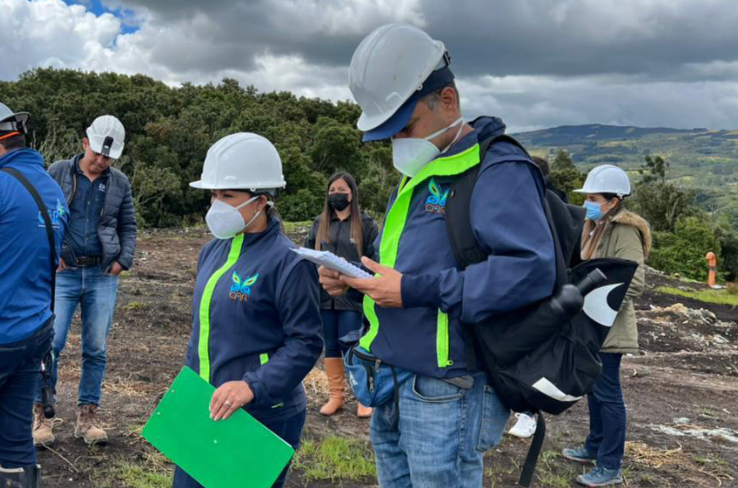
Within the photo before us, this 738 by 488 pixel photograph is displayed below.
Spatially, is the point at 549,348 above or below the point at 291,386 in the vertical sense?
above

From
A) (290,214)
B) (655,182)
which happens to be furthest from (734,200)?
(290,214)

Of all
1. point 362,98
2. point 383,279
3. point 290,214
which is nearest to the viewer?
point 383,279

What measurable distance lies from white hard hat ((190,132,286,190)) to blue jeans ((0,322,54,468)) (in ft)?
4.07

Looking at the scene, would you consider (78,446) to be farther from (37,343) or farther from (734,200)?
(734,200)

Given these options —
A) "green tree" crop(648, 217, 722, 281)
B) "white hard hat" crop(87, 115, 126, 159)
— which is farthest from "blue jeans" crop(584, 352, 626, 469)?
"green tree" crop(648, 217, 722, 281)

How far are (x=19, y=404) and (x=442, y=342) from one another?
2212 millimetres

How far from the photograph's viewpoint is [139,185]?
76.2 ft

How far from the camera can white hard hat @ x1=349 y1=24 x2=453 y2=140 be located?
74.1 inches

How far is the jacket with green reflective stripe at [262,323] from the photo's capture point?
7.61ft

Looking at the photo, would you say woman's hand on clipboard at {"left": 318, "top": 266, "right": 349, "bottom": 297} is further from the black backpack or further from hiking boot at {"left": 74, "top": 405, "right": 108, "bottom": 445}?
hiking boot at {"left": 74, "top": 405, "right": 108, "bottom": 445}

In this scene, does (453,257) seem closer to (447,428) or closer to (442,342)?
(442,342)

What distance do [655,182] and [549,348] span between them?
157ft

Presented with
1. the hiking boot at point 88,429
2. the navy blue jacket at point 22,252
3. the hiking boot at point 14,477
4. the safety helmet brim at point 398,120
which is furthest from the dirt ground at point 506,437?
the safety helmet brim at point 398,120

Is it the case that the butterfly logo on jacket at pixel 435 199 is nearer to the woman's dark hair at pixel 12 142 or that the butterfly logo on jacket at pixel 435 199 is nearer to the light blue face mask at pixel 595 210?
the woman's dark hair at pixel 12 142
